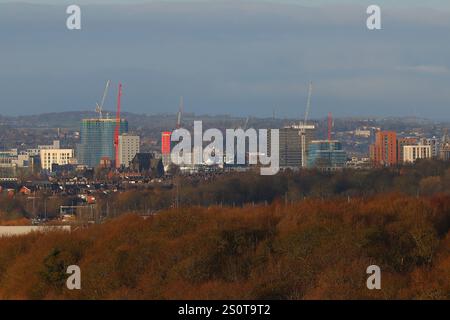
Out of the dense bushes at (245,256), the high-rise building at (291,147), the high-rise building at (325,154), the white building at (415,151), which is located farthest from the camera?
the white building at (415,151)

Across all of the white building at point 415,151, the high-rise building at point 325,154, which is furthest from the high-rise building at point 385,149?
the high-rise building at point 325,154

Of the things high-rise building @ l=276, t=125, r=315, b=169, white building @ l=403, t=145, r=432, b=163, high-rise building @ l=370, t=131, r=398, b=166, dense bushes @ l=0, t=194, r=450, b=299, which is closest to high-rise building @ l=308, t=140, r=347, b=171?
high-rise building @ l=276, t=125, r=315, b=169

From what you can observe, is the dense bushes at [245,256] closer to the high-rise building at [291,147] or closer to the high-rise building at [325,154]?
the high-rise building at [325,154]

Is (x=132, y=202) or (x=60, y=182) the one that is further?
(x=60, y=182)

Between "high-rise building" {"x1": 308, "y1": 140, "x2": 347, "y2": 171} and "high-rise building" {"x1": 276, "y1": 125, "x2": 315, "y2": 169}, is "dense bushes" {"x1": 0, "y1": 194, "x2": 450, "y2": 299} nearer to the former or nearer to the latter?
"high-rise building" {"x1": 308, "y1": 140, "x2": 347, "y2": 171}
